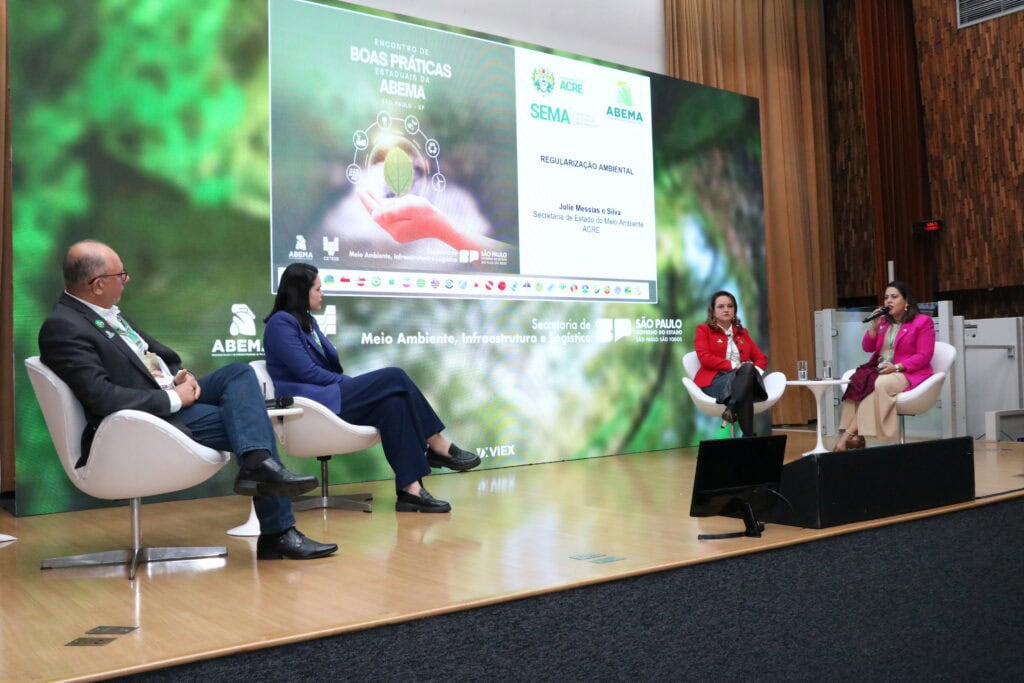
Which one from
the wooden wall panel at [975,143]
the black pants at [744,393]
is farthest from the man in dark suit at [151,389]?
the wooden wall panel at [975,143]

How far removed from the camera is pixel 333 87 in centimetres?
514

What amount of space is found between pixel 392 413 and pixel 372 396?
113 millimetres

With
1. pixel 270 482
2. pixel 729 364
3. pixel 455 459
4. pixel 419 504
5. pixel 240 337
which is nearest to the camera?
pixel 270 482

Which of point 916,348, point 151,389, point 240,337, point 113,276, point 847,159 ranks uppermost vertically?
point 847,159

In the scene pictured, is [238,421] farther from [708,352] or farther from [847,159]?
[847,159]

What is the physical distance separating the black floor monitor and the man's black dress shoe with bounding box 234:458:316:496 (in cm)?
123

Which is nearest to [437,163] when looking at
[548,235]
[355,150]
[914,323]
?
[355,150]

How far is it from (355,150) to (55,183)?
5.04 ft

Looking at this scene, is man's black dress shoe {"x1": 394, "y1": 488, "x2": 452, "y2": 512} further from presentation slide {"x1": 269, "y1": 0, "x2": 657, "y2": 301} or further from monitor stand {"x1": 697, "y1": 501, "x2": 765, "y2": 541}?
presentation slide {"x1": 269, "y1": 0, "x2": 657, "y2": 301}

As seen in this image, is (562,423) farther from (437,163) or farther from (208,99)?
(208,99)

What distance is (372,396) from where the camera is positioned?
407cm

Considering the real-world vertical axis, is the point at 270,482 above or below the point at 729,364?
below

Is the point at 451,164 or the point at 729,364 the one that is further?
the point at 729,364

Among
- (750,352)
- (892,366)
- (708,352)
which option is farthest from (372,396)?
(892,366)
